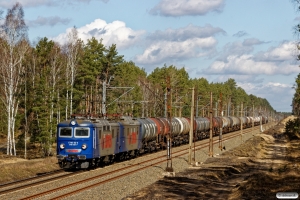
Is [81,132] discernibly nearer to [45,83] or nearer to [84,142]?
[84,142]

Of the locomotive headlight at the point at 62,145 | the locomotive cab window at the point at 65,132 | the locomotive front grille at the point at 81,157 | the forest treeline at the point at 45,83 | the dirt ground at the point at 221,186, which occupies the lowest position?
the dirt ground at the point at 221,186

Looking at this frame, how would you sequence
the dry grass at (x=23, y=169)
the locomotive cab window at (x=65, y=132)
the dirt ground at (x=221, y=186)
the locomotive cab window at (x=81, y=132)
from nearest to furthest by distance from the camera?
1. the dirt ground at (x=221, y=186)
2. the dry grass at (x=23, y=169)
3. the locomotive cab window at (x=81, y=132)
4. the locomotive cab window at (x=65, y=132)

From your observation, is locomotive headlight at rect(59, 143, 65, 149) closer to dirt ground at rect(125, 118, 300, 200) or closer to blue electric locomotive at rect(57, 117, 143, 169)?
blue electric locomotive at rect(57, 117, 143, 169)

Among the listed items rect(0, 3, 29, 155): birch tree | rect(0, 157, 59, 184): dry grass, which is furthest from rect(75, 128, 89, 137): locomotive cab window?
rect(0, 3, 29, 155): birch tree

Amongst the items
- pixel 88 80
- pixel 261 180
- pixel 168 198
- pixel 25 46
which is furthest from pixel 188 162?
pixel 88 80

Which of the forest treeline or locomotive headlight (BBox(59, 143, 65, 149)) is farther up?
the forest treeline

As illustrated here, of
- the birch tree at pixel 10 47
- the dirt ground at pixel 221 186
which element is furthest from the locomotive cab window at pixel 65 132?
the birch tree at pixel 10 47

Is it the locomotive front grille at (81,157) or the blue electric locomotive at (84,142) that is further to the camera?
the blue electric locomotive at (84,142)

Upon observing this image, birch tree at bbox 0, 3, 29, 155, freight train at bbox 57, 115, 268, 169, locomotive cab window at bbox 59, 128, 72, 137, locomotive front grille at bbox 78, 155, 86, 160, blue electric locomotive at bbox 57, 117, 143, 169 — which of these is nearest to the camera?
locomotive front grille at bbox 78, 155, 86, 160

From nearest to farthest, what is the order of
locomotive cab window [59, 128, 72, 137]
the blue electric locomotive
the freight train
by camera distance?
the blue electric locomotive, the freight train, locomotive cab window [59, 128, 72, 137]

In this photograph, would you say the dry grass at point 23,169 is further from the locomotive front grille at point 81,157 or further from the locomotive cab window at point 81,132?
the locomotive cab window at point 81,132

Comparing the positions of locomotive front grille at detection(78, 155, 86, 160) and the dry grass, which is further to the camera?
locomotive front grille at detection(78, 155, 86, 160)

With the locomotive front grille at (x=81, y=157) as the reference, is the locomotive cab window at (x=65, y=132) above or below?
above

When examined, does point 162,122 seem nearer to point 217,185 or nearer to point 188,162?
point 188,162
